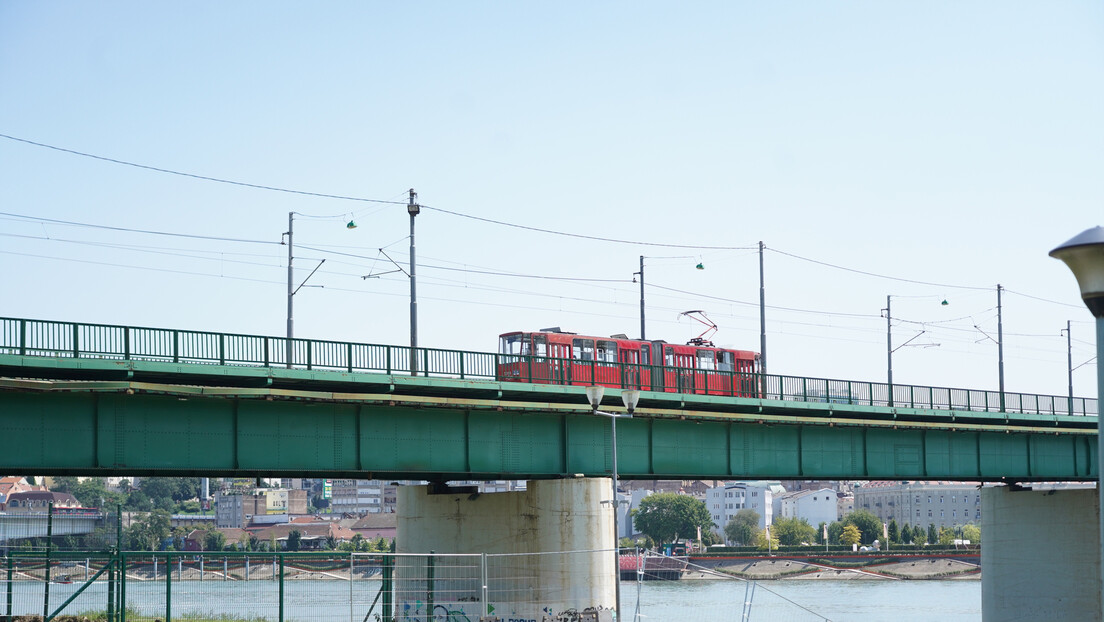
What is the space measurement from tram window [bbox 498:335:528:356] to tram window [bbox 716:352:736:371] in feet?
37.0

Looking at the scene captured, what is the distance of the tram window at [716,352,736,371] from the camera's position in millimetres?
58553

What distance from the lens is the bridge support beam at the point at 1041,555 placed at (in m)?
61.4

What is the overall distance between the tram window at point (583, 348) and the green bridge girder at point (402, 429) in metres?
7.51

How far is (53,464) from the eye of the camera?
3150 centimetres

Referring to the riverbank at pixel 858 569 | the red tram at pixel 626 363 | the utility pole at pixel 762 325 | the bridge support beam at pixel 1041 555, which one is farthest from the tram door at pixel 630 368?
the riverbank at pixel 858 569

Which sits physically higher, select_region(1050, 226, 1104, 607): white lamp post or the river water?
select_region(1050, 226, 1104, 607): white lamp post

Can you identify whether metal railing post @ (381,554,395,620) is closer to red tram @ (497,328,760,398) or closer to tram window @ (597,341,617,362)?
red tram @ (497,328,760,398)

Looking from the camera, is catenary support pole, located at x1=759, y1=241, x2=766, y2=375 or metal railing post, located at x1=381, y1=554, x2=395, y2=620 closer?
metal railing post, located at x1=381, y1=554, x2=395, y2=620

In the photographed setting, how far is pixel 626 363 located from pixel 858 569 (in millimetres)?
125851

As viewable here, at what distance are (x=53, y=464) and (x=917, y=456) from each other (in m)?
39.8

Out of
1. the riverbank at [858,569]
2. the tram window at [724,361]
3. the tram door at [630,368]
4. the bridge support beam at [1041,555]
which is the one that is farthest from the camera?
the riverbank at [858,569]

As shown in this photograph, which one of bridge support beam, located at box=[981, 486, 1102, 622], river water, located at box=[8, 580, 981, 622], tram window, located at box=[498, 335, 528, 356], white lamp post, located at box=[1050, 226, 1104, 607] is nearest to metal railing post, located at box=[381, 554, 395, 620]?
river water, located at box=[8, 580, 981, 622]

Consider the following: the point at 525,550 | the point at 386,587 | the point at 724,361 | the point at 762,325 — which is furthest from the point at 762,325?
the point at 386,587

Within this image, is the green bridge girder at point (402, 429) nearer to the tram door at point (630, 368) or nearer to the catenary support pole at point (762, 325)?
the tram door at point (630, 368)
